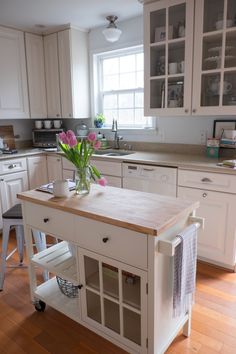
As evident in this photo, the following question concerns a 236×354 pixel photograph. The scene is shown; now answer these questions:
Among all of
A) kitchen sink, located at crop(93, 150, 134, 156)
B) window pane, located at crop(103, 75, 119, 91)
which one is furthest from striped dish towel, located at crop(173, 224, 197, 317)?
window pane, located at crop(103, 75, 119, 91)

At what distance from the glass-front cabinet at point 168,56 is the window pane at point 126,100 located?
725 mm

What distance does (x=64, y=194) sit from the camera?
1.68 metres

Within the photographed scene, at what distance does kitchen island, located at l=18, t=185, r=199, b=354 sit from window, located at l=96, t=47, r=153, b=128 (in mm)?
2020

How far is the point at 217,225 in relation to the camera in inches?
93.7

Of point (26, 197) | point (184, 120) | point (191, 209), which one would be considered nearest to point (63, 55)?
point (184, 120)

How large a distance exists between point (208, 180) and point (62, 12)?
7.74ft

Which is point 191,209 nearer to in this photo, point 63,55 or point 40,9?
point 40,9

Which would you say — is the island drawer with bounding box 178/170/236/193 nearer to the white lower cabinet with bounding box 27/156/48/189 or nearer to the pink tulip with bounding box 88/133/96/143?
the pink tulip with bounding box 88/133/96/143

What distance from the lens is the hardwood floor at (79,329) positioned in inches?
64.8

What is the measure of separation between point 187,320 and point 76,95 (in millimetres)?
2915

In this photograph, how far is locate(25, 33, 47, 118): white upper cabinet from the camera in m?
3.60

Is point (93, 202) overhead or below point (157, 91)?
below

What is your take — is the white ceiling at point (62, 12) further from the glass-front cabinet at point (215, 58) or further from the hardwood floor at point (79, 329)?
the hardwood floor at point (79, 329)

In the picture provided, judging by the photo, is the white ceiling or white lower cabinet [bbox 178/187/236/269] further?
the white ceiling
